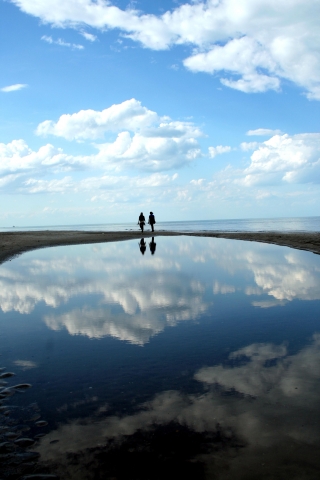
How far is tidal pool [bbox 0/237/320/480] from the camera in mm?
4680

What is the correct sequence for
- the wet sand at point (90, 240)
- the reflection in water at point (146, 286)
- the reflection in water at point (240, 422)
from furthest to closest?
the wet sand at point (90, 240) → the reflection in water at point (146, 286) → the reflection in water at point (240, 422)

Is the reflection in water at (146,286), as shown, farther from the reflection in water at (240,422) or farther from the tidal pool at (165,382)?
the reflection in water at (240,422)

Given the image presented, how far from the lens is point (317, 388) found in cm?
634

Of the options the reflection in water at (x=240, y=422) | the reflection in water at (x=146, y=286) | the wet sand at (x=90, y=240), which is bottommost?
the reflection in water at (x=240, y=422)

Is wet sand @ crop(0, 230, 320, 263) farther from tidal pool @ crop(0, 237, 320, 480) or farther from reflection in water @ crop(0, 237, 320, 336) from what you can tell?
tidal pool @ crop(0, 237, 320, 480)

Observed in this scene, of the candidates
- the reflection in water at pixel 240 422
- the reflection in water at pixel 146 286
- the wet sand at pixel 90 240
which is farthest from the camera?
the wet sand at pixel 90 240

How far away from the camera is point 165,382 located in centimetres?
669

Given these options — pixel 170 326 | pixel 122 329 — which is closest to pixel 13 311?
pixel 122 329

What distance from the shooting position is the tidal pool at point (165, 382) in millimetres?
4680

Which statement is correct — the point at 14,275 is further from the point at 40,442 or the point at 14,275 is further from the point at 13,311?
the point at 40,442

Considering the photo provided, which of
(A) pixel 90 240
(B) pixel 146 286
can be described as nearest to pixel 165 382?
(B) pixel 146 286

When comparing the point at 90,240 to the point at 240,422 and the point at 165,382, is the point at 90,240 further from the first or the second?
the point at 240,422

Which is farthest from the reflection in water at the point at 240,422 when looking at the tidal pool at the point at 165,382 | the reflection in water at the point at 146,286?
the reflection in water at the point at 146,286

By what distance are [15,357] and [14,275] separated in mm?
12233
